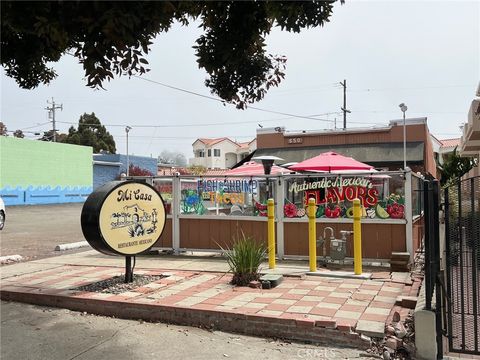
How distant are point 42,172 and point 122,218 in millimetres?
29455

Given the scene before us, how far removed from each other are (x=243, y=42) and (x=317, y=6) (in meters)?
1.22

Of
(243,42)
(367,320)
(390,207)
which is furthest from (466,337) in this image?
(243,42)

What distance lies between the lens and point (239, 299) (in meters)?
6.41

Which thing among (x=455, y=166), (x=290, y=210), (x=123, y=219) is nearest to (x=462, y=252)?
(x=290, y=210)

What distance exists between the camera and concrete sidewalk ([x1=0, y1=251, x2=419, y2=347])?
5.38 metres

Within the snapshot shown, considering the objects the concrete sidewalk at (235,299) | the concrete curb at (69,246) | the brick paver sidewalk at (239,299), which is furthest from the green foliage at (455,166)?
the brick paver sidewalk at (239,299)

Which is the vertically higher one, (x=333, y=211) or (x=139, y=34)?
(x=139, y=34)

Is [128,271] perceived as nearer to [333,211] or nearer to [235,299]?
[235,299]

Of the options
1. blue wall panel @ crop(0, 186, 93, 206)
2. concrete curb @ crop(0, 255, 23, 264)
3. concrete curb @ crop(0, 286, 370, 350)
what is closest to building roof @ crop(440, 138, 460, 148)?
blue wall panel @ crop(0, 186, 93, 206)

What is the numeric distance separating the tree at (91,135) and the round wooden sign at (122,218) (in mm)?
60507

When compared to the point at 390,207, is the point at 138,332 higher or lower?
lower

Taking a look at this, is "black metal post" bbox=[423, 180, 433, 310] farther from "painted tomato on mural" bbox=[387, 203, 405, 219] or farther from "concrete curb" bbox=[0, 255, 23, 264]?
Result: "concrete curb" bbox=[0, 255, 23, 264]

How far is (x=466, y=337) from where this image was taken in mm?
5293

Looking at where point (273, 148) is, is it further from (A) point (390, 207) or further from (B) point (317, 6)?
(B) point (317, 6)
